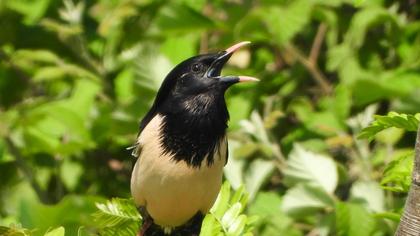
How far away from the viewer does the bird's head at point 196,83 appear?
2.92 m

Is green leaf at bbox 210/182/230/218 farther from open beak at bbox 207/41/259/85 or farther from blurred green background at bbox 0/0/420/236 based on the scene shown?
blurred green background at bbox 0/0/420/236

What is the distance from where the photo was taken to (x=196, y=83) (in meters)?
2.95

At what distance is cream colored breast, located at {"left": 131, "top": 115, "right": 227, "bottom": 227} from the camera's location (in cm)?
282

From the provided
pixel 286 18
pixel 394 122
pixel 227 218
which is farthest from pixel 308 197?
pixel 394 122

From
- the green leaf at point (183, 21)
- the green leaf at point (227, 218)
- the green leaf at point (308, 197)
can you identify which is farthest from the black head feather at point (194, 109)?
the green leaf at point (183, 21)

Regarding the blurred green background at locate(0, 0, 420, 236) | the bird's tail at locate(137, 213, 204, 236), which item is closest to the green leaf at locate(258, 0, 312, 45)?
the blurred green background at locate(0, 0, 420, 236)

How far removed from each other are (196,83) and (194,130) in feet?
0.56

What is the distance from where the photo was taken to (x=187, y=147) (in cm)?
283

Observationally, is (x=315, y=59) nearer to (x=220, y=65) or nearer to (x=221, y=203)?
(x=220, y=65)

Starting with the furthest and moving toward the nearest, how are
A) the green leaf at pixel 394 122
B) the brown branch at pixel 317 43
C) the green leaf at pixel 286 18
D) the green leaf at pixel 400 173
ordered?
the brown branch at pixel 317 43, the green leaf at pixel 286 18, the green leaf at pixel 400 173, the green leaf at pixel 394 122

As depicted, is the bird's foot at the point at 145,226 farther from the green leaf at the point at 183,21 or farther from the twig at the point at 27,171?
the twig at the point at 27,171

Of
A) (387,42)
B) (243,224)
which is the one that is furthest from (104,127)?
(243,224)

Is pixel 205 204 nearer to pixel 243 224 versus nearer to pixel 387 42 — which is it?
pixel 243 224

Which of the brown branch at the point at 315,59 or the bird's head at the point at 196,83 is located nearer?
the bird's head at the point at 196,83
